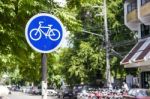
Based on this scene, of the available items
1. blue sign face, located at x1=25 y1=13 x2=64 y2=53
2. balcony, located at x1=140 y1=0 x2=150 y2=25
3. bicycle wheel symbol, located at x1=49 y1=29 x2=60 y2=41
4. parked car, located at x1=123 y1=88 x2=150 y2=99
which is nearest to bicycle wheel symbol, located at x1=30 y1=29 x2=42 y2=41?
blue sign face, located at x1=25 y1=13 x2=64 y2=53

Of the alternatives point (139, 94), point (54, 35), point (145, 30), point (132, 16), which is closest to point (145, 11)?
point (145, 30)

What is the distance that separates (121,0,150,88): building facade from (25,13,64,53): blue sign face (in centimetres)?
3678

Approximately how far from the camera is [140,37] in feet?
171

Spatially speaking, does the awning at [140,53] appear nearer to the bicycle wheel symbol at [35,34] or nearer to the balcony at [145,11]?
the balcony at [145,11]

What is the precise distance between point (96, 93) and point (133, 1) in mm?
13228

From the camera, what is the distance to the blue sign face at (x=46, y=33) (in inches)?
261

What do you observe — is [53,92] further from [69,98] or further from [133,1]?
[133,1]

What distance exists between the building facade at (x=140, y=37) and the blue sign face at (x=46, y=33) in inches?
1448

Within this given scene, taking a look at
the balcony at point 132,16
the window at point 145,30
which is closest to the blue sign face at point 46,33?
the window at point 145,30

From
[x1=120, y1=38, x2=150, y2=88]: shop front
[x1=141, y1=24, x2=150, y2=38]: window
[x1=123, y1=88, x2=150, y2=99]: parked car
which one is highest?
[x1=141, y1=24, x2=150, y2=38]: window

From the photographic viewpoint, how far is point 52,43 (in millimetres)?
6777

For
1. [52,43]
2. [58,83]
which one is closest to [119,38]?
[58,83]

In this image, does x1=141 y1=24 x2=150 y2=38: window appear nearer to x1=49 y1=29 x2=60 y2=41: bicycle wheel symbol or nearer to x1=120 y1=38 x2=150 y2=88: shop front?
x1=120 y1=38 x2=150 y2=88: shop front

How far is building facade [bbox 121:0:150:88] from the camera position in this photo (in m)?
46.0
